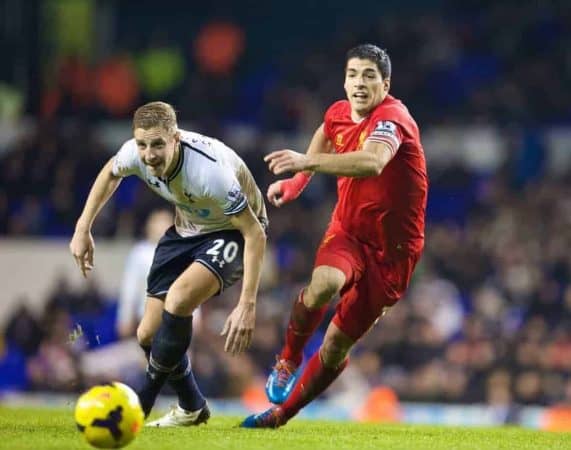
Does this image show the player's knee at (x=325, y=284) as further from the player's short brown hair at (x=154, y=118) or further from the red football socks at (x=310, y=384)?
the player's short brown hair at (x=154, y=118)

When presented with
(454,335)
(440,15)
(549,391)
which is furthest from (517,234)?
(440,15)

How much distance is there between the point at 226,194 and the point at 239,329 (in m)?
0.86

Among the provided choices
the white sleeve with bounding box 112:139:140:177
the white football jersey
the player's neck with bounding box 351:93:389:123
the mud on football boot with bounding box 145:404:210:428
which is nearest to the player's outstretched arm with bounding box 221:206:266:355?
the white football jersey

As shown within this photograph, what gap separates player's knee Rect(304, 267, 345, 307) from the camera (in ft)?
25.2

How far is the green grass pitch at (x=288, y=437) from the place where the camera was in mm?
7211

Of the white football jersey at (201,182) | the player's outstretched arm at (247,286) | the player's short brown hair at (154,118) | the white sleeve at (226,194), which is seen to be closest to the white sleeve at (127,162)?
the white football jersey at (201,182)

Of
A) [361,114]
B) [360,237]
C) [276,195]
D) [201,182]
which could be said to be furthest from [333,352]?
[361,114]

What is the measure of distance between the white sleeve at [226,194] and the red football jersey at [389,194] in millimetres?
802

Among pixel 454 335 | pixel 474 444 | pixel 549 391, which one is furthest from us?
pixel 454 335

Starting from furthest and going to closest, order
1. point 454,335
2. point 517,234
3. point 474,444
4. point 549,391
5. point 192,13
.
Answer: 1. point 192,13
2. point 517,234
3. point 454,335
4. point 549,391
5. point 474,444

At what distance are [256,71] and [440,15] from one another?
3446mm

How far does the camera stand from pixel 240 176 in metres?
8.05

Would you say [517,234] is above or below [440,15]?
below

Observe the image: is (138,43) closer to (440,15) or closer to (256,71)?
(256,71)
